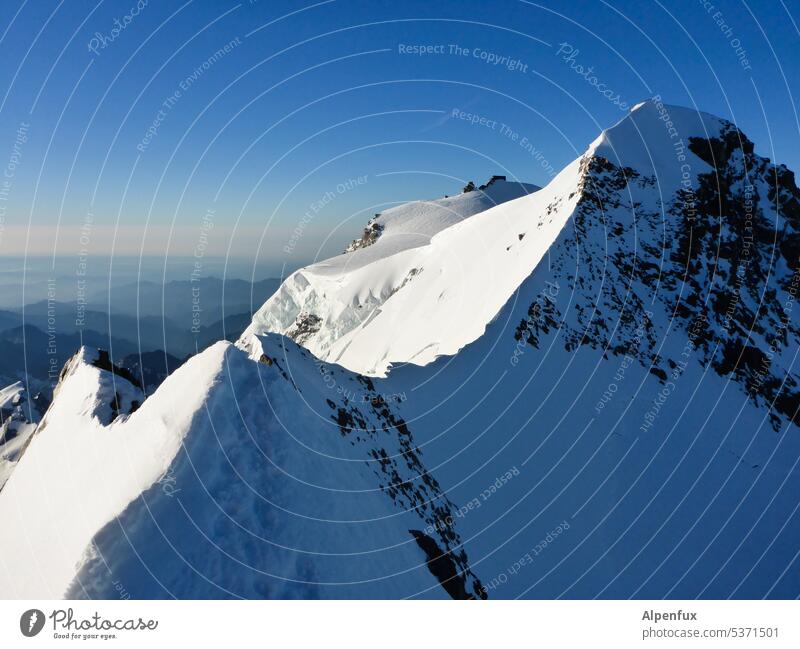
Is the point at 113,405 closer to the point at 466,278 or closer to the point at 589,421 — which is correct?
the point at 589,421

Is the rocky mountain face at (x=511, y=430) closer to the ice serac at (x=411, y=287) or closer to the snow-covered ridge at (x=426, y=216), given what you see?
the ice serac at (x=411, y=287)

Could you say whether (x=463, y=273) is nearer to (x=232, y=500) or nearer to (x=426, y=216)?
(x=232, y=500)

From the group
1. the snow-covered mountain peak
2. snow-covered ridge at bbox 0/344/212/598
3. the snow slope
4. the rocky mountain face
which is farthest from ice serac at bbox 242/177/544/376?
the snow slope

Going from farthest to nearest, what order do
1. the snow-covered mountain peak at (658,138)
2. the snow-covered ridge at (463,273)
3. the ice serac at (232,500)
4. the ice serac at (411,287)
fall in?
the snow-covered mountain peak at (658,138) → the ice serac at (411,287) → the snow-covered ridge at (463,273) → the ice serac at (232,500)

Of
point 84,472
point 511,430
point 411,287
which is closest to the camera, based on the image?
point 84,472

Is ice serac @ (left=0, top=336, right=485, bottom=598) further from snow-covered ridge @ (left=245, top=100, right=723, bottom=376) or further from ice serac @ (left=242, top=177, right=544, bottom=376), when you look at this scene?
snow-covered ridge @ (left=245, top=100, right=723, bottom=376)

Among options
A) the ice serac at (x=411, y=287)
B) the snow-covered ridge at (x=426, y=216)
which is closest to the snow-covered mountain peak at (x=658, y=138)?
the ice serac at (x=411, y=287)

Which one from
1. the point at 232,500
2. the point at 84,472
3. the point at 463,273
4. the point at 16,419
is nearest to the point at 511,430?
the point at 232,500
